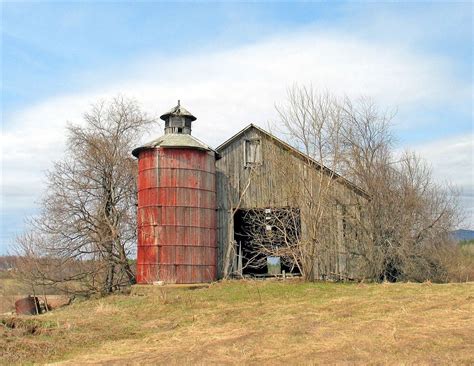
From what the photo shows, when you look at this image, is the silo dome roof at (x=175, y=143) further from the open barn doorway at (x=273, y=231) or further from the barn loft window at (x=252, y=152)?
the open barn doorway at (x=273, y=231)

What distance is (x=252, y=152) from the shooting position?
77.0ft

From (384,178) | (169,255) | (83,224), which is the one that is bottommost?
(169,255)

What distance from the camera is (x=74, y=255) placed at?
25078mm

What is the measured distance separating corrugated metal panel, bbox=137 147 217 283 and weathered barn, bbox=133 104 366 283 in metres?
0.04

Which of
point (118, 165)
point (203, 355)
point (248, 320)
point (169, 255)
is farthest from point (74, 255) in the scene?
point (203, 355)

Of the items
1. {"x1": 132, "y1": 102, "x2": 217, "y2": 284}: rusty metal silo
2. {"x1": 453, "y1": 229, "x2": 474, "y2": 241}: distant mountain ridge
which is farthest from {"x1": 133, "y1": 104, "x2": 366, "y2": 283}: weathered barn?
{"x1": 453, "y1": 229, "x2": 474, "y2": 241}: distant mountain ridge

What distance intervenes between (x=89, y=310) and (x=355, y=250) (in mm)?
11216

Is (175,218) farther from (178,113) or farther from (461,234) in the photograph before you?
(461,234)

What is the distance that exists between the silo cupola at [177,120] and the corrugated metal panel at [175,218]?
1948 millimetres

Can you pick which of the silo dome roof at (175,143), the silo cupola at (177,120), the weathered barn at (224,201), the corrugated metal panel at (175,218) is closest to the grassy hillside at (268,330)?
the corrugated metal panel at (175,218)

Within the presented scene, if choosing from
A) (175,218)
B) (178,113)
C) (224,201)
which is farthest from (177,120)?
(175,218)

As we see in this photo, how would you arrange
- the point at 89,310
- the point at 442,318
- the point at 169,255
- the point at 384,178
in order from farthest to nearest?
the point at 384,178, the point at 169,255, the point at 89,310, the point at 442,318

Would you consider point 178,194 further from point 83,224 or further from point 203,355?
point 203,355

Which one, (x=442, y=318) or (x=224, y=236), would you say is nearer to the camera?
(x=442, y=318)
